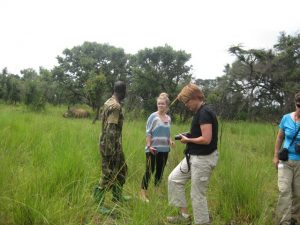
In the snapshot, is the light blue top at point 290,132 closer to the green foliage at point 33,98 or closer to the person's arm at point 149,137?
the person's arm at point 149,137

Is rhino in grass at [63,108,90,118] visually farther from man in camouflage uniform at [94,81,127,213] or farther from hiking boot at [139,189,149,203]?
hiking boot at [139,189,149,203]

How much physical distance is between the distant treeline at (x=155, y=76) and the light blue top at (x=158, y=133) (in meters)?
7.46

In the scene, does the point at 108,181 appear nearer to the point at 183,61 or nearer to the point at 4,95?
the point at 183,61

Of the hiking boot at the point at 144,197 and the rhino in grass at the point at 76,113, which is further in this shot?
the rhino in grass at the point at 76,113

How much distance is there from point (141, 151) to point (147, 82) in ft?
51.6

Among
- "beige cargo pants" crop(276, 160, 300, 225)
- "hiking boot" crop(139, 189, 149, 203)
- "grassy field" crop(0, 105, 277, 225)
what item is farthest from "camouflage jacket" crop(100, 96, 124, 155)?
"beige cargo pants" crop(276, 160, 300, 225)

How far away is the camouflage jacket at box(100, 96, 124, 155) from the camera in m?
4.14

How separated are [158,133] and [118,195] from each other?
48.3 inches

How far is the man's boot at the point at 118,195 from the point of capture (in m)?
3.94

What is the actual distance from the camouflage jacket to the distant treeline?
8.25 metres

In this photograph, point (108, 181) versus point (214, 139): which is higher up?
point (214, 139)

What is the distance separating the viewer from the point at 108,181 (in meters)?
4.15

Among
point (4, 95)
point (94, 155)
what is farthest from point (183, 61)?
point (94, 155)

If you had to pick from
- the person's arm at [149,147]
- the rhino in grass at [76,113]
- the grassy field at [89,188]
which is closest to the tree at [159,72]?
the rhino in grass at [76,113]
